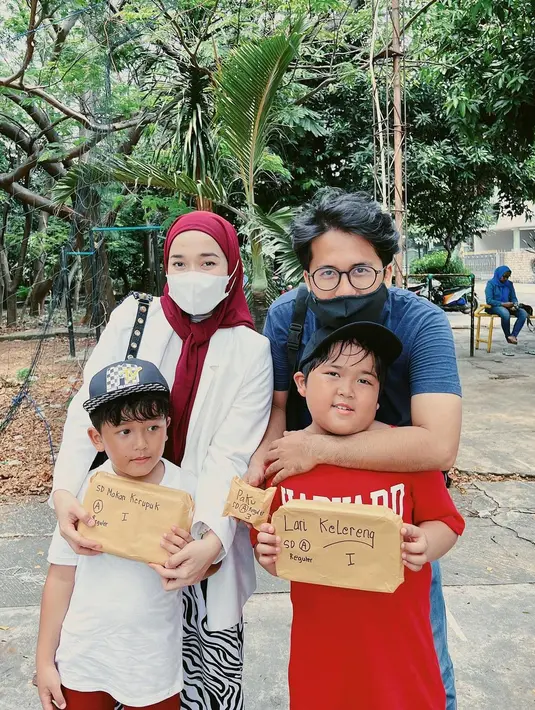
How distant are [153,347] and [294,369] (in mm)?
385

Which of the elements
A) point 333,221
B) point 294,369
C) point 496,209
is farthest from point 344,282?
point 496,209

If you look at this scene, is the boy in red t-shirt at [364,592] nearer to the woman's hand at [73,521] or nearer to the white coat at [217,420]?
the white coat at [217,420]

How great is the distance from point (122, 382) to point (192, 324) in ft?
1.02

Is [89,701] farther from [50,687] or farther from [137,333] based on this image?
[137,333]

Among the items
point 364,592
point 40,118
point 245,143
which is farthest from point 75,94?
point 364,592

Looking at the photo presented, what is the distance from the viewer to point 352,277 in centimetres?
145

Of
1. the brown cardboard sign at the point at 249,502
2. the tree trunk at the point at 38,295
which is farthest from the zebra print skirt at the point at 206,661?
the tree trunk at the point at 38,295

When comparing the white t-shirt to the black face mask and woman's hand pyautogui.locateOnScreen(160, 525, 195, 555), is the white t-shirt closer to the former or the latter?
woman's hand pyautogui.locateOnScreen(160, 525, 195, 555)

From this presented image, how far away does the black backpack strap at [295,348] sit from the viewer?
159 cm

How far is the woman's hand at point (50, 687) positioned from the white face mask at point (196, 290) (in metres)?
0.96

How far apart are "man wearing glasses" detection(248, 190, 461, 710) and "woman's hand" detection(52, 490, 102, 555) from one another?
411mm

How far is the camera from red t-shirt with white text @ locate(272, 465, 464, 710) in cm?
138

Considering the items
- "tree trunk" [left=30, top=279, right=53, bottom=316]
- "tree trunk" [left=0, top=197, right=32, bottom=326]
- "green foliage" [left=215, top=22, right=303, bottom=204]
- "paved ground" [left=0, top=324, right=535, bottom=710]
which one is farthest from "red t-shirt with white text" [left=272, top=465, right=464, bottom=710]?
"tree trunk" [left=30, top=279, right=53, bottom=316]

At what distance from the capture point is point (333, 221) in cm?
146
